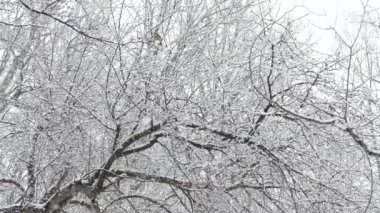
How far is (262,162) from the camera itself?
4.79 meters

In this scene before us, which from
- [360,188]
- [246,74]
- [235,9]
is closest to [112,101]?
[246,74]

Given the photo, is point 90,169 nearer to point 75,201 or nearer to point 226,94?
point 75,201

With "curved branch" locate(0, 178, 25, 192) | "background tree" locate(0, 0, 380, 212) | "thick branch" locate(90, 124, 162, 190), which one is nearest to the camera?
"background tree" locate(0, 0, 380, 212)

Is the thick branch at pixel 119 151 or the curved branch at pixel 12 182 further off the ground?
the thick branch at pixel 119 151

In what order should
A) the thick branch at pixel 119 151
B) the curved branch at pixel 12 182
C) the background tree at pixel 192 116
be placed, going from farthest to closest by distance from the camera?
the curved branch at pixel 12 182
the thick branch at pixel 119 151
the background tree at pixel 192 116

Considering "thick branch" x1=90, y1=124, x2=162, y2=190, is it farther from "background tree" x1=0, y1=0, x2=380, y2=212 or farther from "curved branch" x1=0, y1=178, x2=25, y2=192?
"curved branch" x1=0, y1=178, x2=25, y2=192

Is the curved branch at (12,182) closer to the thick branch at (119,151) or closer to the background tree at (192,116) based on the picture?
the background tree at (192,116)

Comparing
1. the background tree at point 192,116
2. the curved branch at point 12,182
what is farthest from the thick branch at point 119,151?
the curved branch at point 12,182

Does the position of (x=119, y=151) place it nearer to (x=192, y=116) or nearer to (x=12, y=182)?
(x=192, y=116)

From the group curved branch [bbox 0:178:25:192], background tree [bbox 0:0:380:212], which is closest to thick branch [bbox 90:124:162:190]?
background tree [bbox 0:0:380:212]

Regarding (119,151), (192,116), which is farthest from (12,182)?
(192,116)

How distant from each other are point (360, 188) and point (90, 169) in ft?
9.35

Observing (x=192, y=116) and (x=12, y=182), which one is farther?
(x=12, y=182)

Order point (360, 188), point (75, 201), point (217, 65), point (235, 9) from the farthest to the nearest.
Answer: point (235, 9), point (75, 201), point (217, 65), point (360, 188)
